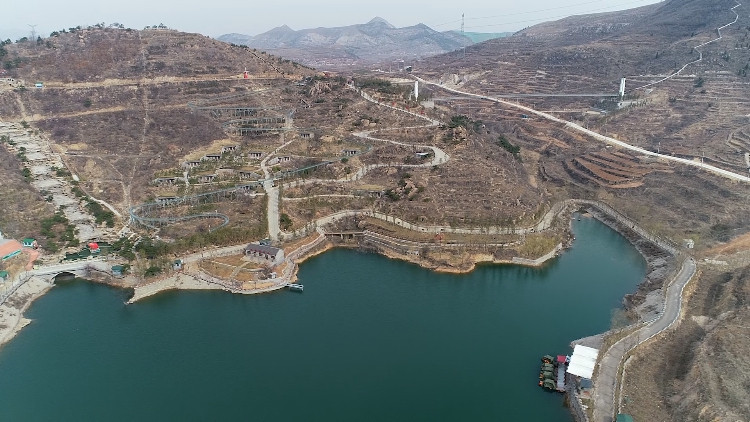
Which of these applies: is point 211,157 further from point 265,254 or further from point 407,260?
point 407,260

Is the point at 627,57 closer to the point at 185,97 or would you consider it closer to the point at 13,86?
the point at 185,97

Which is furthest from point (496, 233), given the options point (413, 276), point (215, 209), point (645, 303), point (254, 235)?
point (215, 209)

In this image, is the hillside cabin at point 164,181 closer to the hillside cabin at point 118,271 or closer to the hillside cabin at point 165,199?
the hillside cabin at point 165,199

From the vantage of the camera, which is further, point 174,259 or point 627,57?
point 627,57

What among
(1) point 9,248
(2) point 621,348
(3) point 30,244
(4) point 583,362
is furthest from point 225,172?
(2) point 621,348

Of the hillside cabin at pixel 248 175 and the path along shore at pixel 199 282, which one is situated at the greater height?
the hillside cabin at pixel 248 175

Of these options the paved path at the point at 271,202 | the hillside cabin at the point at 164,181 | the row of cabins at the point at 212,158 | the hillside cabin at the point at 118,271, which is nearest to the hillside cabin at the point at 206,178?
the hillside cabin at the point at 164,181
